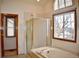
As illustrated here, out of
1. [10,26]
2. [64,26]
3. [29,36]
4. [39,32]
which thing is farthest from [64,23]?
[10,26]

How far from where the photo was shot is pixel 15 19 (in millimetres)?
2010

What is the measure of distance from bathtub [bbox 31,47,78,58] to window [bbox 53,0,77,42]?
232mm

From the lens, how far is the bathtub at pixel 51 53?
184 cm

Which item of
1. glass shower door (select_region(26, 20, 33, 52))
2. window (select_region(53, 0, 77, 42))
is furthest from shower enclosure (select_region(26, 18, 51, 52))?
window (select_region(53, 0, 77, 42))

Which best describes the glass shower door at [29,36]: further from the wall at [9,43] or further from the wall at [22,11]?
the wall at [9,43]

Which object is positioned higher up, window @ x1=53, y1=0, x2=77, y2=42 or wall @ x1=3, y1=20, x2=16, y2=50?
window @ x1=53, y1=0, x2=77, y2=42

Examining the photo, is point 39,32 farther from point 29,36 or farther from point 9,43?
point 9,43

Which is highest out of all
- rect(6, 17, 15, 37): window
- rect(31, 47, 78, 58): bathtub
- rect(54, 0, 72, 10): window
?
rect(54, 0, 72, 10): window

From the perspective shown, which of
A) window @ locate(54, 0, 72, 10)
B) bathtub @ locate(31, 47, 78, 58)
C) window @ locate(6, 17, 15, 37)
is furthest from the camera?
window @ locate(54, 0, 72, 10)

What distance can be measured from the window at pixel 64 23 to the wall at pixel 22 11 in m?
0.32

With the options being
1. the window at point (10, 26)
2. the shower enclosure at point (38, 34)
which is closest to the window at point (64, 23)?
the shower enclosure at point (38, 34)

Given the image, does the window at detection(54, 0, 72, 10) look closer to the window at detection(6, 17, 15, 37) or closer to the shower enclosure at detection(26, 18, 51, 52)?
the shower enclosure at detection(26, 18, 51, 52)

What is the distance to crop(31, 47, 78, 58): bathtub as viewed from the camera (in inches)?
72.5

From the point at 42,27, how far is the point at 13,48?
0.67 meters
